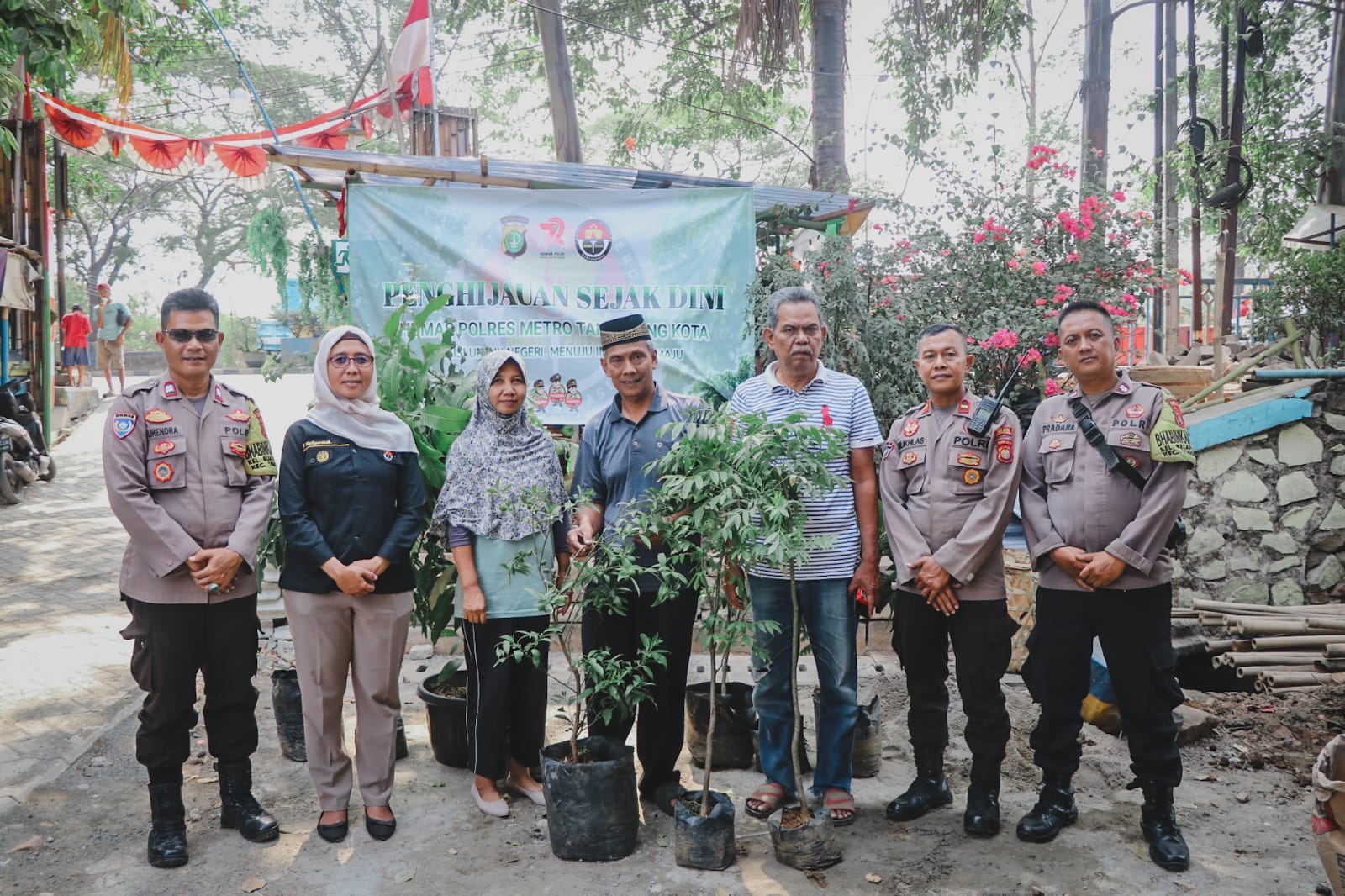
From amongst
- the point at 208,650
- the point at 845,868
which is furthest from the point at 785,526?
the point at 208,650

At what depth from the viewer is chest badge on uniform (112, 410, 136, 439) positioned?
11.5ft

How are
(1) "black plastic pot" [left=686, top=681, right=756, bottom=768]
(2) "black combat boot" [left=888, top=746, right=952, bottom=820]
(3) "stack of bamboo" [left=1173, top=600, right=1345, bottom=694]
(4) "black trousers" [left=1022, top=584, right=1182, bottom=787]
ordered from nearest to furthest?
(4) "black trousers" [left=1022, top=584, right=1182, bottom=787] → (2) "black combat boot" [left=888, top=746, right=952, bottom=820] → (1) "black plastic pot" [left=686, top=681, right=756, bottom=768] → (3) "stack of bamboo" [left=1173, top=600, right=1345, bottom=694]

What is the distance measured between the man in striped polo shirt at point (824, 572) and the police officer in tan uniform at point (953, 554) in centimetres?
14

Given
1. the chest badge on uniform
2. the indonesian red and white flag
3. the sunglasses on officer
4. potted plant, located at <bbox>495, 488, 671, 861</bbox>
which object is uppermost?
the indonesian red and white flag

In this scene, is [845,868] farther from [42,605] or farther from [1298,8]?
[1298,8]

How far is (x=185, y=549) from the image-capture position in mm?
3471

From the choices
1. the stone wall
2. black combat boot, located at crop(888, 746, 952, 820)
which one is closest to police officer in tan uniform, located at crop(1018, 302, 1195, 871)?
black combat boot, located at crop(888, 746, 952, 820)

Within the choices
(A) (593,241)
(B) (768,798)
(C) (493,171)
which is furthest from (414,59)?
(B) (768,798)

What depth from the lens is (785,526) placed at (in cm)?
330

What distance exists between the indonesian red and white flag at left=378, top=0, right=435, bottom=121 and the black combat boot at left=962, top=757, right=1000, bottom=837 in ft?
22.4

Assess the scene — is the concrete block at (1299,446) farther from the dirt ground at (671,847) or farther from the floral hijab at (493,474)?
the floral hijab at (493,474)

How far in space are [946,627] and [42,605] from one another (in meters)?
6.38

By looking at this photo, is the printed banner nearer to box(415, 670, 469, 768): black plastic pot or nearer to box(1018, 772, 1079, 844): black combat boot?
box(415, 670, 469, 768): black plastic pot

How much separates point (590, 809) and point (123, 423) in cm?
210
